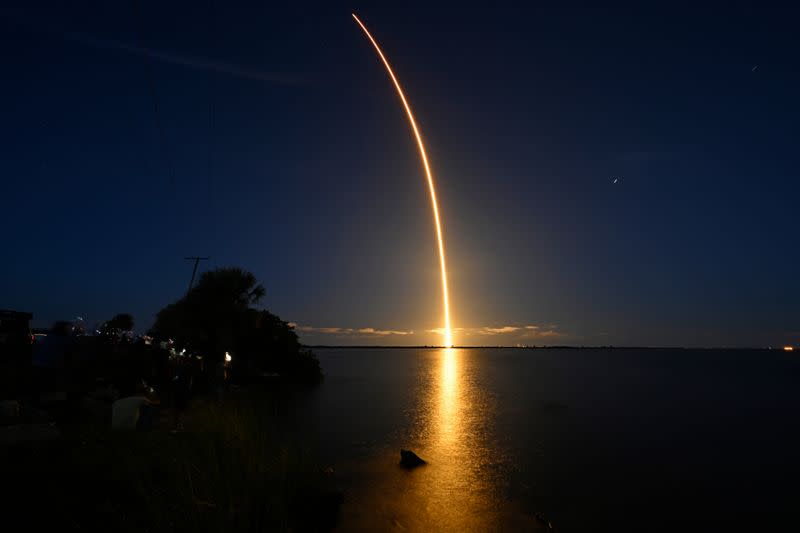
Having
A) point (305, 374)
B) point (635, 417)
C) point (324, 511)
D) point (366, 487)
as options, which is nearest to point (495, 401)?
point (635, 417)

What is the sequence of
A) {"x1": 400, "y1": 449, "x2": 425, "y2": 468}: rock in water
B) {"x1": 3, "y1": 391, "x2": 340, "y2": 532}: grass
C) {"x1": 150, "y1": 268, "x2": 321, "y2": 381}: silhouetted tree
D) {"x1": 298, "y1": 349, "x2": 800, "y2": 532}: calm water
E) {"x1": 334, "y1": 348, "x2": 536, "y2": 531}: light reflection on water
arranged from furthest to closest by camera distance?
{"x1": 150, "y1": 268, "x2": 321, "y2": 381}: silhouetted tree
{"x1": 400, "y1": 449, "x2": 425, "y2": 468}: rock in water
{"x1": 298, "y1": 349, "x2": 800, "y2": 532}: calm water
{"x1": 334, "y1": 348, "x2": 536, "y2": 531}: light reflection on water
{"x1": 3, "y1": 391, "x2": 340, "y2": 532}: grass

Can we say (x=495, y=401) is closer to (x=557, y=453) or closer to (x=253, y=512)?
(x=557, y=453)

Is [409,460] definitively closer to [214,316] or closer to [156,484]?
[156,484]

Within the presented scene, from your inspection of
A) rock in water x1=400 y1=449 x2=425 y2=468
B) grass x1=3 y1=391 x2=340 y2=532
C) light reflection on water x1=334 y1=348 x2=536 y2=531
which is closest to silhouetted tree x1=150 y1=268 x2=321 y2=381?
light reflection on water x1=334 y1=348 x2=536 y2=531

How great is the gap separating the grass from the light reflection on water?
15.2ft

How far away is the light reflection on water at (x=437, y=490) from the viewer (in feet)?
54.5

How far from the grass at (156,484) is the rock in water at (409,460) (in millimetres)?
12585

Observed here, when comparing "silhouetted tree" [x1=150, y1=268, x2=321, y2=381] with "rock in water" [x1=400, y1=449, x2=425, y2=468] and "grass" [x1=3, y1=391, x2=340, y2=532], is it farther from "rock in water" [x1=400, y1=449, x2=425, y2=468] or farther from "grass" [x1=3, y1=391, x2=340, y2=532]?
"grass" [x1=3, y1=391, x2=340, y2=532]

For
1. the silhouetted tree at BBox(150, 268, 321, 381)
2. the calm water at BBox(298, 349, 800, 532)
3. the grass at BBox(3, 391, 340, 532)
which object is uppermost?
the silhouetted tree at BBox(150, 268, 321, 381)

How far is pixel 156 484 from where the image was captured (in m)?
8.92

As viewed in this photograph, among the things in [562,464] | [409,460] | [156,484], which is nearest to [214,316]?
[409,460]

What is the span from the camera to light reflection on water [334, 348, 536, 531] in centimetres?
1662

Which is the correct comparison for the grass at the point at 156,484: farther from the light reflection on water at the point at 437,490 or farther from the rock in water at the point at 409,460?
the rock in water at the point at 409,460

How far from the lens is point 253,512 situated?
8.69 meters
